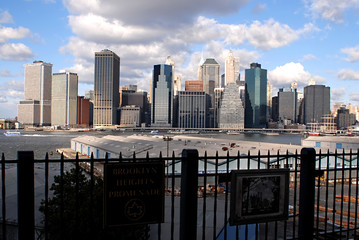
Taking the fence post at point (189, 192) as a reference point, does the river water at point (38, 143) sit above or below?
below

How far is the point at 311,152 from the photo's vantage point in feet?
16.8

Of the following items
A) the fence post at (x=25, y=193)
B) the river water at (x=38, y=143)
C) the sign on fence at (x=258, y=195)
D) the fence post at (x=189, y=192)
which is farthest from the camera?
the river water at (x=38, y=143)

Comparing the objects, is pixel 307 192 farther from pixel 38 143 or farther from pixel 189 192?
pixel 38 143

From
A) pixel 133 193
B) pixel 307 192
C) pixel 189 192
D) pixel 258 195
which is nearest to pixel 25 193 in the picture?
pixel 133 193

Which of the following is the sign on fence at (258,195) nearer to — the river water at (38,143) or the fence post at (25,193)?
the fence post at (25,193)

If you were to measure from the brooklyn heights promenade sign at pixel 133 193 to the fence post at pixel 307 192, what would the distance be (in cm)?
260

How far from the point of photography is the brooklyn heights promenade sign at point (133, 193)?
3.96 metres

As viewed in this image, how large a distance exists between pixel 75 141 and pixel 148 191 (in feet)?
236

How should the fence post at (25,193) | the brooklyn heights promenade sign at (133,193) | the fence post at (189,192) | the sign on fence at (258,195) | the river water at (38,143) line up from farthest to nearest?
the river water at (38,143) < the sign on fence at (258,195) < the fence post at (189,192) < the brooklyn heights promenade sign at (133,193) < the fence post at (25,193)

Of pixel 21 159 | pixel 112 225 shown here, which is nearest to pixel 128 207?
pixel 112 225

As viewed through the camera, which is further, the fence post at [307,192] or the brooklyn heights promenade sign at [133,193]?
the fence post at [307,192]

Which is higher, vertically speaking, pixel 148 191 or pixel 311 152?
pixel 311 152

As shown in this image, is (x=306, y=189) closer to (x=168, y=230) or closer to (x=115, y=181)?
→ (x=115, y=181)

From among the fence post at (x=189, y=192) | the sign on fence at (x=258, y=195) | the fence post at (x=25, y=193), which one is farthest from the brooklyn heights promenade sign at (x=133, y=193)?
the sign on fence at (x=258, y=195)
